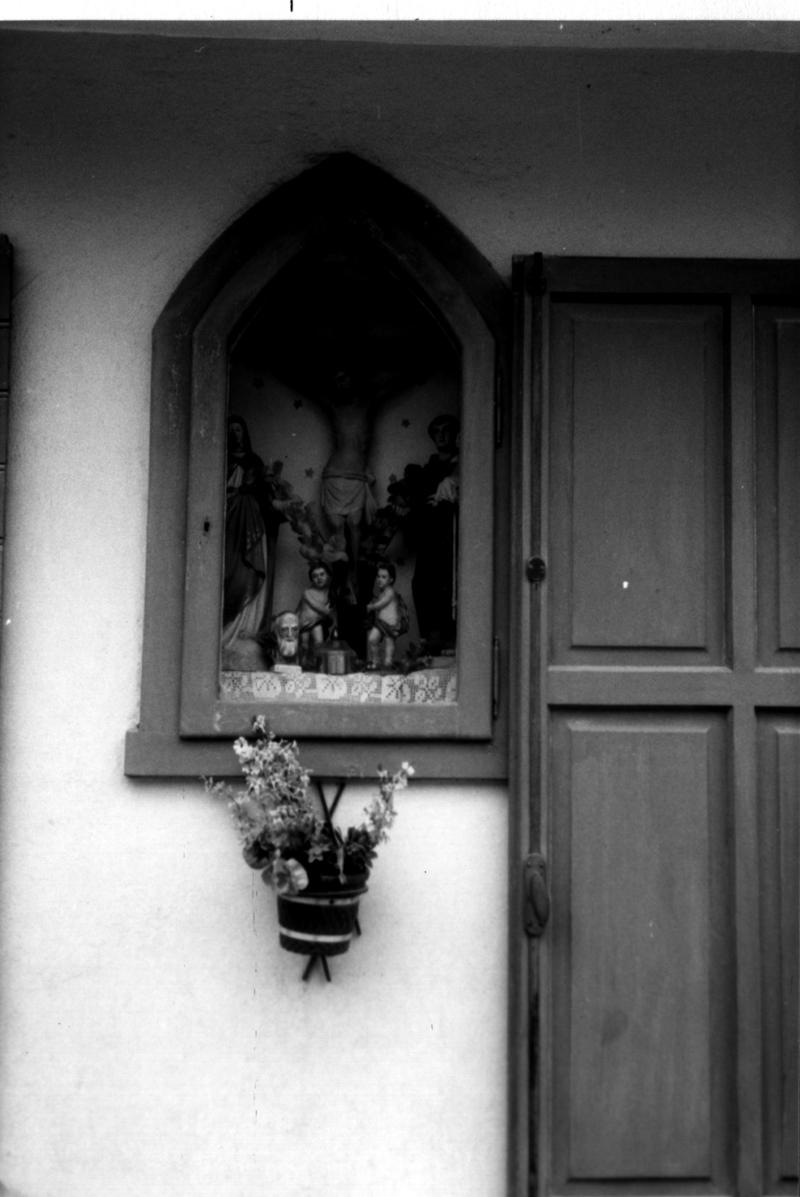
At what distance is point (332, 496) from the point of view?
376 centimetres

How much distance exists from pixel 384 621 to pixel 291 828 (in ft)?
2.72

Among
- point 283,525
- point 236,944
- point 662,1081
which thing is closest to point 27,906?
point 236,944

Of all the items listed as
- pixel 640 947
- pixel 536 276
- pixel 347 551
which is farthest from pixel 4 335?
pixel 640 947

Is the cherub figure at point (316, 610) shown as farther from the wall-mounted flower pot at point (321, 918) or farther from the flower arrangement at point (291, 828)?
the wall-mounted flower pot at point (321, 918)

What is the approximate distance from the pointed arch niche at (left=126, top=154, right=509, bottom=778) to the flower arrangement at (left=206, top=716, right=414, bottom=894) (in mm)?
161

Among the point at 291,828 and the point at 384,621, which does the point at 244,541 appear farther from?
the point at 291,828

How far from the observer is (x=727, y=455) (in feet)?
11.1

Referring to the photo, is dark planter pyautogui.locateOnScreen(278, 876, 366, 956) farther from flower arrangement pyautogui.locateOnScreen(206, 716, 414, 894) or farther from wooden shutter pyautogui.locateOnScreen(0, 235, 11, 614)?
wooden shutter pyautogui.locateOnScreen(0, 235, 11, 614)

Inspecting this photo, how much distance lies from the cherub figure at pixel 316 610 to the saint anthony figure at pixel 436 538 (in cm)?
29

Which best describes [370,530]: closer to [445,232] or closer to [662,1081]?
[445,232]

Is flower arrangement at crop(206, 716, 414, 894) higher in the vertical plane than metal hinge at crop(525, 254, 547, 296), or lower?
lower

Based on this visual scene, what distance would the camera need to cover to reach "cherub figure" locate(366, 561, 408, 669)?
3646mm

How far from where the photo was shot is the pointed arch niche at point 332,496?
3.31 m

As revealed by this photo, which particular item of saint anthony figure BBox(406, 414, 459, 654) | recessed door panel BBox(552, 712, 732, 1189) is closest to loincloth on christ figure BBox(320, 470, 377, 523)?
saint anthony figure BBox(406, 414, 459, 654)
